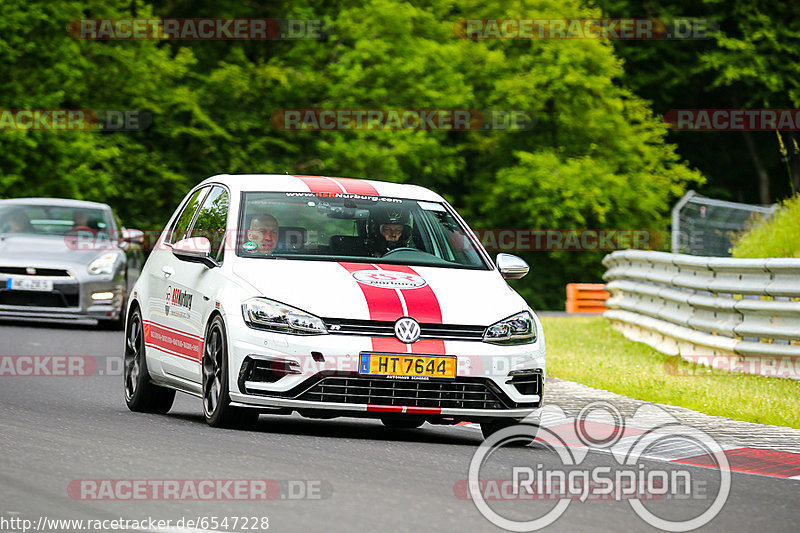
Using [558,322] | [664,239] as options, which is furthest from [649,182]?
[558,322]

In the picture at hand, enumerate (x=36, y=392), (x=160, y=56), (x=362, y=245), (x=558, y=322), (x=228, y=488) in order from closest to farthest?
(x=228, y=488) < (x=362, y=245) < (x=36, y=392) < (x=558, y=322) < (x=160, y=56)

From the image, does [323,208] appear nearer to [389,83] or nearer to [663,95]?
[389,83]

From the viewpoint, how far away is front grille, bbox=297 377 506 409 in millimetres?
9344

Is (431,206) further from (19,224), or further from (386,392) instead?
(19,224)

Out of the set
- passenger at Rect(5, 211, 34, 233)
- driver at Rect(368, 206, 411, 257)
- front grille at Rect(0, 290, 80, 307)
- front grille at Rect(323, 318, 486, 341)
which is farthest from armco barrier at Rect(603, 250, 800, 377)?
passenger at Rect(5, 211, 34, 233)

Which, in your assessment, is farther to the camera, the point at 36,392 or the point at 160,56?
the point at 160,56

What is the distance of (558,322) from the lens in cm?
2453

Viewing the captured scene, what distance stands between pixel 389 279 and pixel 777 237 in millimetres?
9987

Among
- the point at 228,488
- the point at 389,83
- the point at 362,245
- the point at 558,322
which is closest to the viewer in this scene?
the point at 228,488

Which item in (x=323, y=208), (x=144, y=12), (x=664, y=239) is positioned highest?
(x=144, y=12)

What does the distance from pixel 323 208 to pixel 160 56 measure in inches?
1259

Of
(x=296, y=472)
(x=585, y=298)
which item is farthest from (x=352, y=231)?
(x=585, y=298)

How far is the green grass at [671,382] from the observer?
1186 centimetres

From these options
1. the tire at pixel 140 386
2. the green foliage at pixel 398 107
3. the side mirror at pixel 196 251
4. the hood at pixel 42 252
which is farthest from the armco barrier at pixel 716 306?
the green foliage at pixel 398 107
